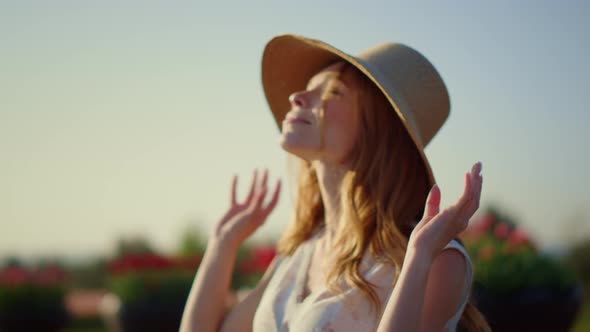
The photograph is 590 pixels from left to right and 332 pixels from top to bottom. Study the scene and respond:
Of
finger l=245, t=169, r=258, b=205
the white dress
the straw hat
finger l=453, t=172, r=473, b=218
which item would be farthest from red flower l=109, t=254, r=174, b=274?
finger l=453, t=172, r=473, b=218

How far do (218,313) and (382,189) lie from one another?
2.75 ft

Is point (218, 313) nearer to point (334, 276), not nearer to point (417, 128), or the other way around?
point (334, 276)

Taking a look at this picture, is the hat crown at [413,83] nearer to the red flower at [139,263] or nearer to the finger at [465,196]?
the finger at [465,196]

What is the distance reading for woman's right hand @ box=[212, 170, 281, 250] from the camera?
→ 2.84 metres

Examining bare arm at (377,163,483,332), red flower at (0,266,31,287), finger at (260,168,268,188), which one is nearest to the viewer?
bare arm at (377,163,483,332)

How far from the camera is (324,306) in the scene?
2355mm

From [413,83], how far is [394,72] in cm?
9

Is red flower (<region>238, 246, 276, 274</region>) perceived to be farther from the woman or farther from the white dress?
the white dress

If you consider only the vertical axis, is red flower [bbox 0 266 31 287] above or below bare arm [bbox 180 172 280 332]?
below

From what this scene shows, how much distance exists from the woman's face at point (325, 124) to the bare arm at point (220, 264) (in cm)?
45

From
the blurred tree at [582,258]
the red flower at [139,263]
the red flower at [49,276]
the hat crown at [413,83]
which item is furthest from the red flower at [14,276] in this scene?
the blurred tree at [582,258]

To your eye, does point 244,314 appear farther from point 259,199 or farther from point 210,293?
point 259,199

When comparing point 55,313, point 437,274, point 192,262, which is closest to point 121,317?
point 192,262

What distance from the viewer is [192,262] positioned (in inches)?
265
